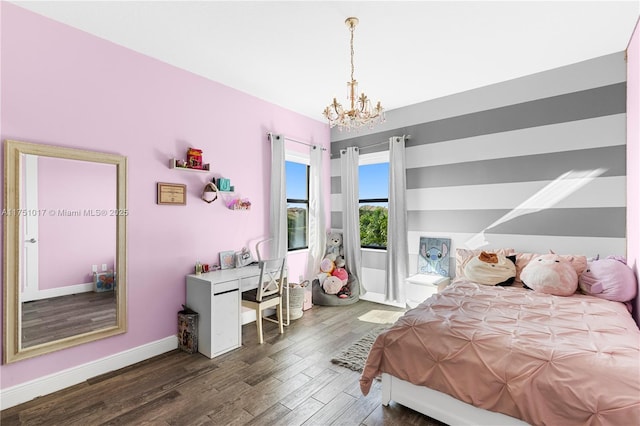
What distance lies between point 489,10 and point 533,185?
1923 mm

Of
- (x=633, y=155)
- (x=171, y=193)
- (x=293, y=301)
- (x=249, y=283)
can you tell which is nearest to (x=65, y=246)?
(x=171, y=193)

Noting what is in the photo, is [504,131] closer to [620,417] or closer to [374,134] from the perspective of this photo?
[374,134]

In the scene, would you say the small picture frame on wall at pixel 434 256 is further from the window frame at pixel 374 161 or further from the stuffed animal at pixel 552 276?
the stuffed animal at pixel 552 276

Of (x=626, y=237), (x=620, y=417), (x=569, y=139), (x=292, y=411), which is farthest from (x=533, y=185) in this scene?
(x=292, y=411)

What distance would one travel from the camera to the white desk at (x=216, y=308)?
112 inches

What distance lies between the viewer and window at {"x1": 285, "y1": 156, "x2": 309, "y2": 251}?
454 centimetres

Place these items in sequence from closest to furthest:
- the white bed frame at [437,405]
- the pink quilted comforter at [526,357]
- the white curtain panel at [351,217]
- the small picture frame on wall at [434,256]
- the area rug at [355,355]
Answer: the pink quilted comforter at [526,357] → the white bed frame at [437,405] → the area rug at [355,355] → the small picture frame on wall at [434,256] → the white curtain panel at [351,217]

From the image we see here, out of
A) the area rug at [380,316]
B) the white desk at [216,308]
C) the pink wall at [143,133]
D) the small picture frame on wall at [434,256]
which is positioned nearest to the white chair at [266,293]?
the white desk at [216,308]

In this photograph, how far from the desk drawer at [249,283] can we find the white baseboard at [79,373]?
80 cm

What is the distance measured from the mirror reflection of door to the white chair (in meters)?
1.23

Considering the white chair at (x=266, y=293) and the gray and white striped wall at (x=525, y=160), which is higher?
the gray and white striped wall at (x=525, y=160)

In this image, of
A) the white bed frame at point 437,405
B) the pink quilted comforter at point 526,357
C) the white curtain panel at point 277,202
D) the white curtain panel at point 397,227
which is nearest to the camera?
the pink quilted comforter at point 526,357

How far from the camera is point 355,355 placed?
112 inches

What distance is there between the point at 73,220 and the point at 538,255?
14.1 feet
